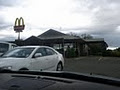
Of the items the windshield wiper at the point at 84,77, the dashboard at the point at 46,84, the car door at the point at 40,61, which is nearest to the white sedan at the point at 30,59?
the car door at the point at 40,61

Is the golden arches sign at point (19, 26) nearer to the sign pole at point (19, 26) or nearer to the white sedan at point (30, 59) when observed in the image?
Result: the sign pole at point (19, 26)

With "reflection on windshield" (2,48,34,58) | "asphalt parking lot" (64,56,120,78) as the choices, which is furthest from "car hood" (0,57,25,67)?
"asphalt parking lot" (64,56,120,78)

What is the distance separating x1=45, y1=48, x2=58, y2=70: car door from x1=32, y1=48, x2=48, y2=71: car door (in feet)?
0.96

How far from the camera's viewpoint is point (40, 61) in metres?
11.5

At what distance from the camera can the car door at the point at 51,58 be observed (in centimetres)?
1233

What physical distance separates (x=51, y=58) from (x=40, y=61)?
1163 mm

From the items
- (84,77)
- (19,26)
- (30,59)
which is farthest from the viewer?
(19,26)

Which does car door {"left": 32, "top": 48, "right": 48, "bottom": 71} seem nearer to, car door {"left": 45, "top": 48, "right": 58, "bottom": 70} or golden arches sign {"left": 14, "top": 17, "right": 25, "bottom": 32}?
car door {"left": 45, "top": 48, "right": 58, "bottom": 70}

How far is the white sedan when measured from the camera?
396 inches

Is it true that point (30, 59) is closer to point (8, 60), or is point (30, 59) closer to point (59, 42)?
point (8, 60)

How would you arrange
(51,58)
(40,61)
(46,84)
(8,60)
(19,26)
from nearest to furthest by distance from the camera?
(46,84) < (8,60) < (40,61) < (51,58) < (19,26)

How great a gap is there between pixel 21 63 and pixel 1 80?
708cm

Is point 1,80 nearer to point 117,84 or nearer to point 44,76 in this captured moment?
point 44,76

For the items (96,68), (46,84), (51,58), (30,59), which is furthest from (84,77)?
(96,68)
